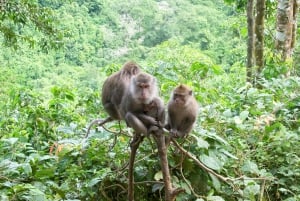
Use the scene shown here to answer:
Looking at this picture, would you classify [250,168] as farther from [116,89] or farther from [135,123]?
[116,89]

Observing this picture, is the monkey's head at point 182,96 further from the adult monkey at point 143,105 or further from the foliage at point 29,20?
the foliage at point 29,20

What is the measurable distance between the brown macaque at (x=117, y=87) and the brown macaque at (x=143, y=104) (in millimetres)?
326

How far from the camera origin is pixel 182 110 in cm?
324

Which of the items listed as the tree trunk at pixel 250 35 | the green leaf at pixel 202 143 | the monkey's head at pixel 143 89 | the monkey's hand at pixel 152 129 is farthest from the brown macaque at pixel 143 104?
the tree trunk at pixel 250 35

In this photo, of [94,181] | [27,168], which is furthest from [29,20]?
[27,168]

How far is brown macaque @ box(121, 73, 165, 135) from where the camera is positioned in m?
3.00

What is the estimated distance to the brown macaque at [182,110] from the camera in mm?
3201

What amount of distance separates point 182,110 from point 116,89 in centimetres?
67

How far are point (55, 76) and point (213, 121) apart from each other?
21052mm

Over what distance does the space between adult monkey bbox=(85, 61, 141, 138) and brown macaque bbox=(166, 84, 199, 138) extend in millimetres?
404

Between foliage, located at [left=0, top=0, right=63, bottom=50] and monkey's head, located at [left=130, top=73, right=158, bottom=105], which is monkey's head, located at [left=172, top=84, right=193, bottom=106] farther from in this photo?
foliage, located at [left=0, top=0, right=63, bottom=50]

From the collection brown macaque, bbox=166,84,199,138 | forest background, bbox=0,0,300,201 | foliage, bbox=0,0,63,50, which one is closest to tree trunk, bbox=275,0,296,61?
forest background, bbox=0,0,300,201

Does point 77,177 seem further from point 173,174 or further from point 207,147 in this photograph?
point 207,147

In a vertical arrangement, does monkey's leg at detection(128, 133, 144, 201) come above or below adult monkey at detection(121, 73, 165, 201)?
below
